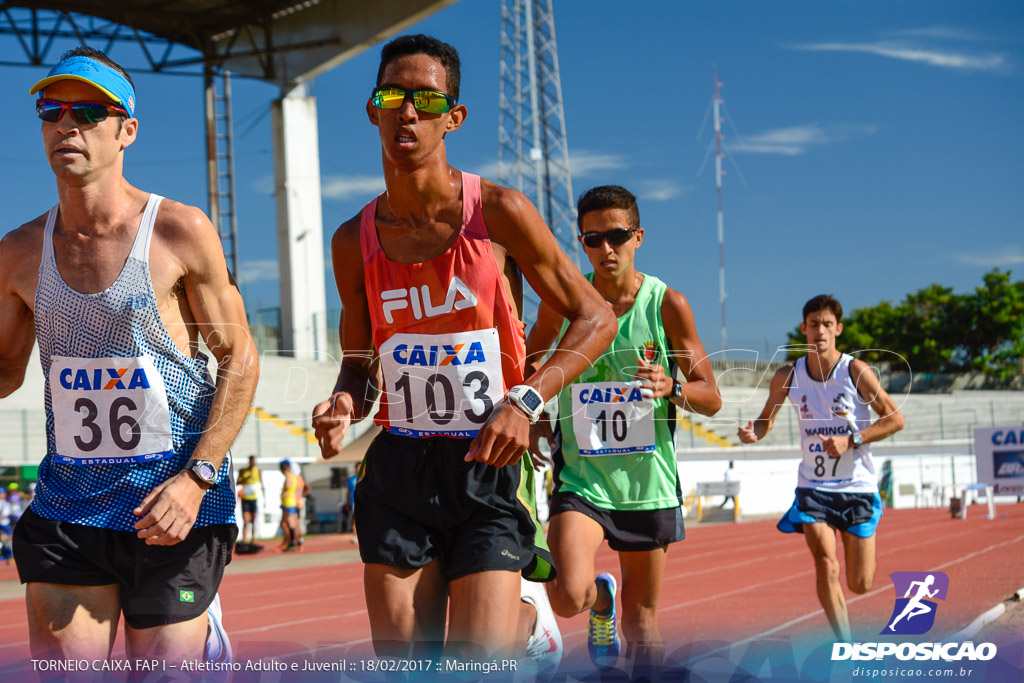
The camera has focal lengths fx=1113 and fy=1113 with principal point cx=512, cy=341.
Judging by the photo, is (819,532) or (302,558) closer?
(819,532)

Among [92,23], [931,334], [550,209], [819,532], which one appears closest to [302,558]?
[819,532]

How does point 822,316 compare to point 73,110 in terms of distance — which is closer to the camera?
point 73,110

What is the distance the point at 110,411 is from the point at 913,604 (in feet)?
12.4

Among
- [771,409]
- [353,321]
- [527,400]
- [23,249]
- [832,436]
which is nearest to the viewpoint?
[527,400]

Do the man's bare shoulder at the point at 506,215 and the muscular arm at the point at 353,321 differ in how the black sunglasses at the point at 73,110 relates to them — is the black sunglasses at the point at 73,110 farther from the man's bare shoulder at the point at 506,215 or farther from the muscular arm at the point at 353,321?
the man's bare shoulder at the point at 506,215

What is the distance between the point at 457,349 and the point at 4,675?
10.6 ft

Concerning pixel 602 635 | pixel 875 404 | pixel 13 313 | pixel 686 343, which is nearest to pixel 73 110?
pixel 13 313

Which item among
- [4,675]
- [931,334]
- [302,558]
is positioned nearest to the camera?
[4,675]

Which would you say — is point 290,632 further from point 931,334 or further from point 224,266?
point 931,334

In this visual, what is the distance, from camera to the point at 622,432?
5395 mm

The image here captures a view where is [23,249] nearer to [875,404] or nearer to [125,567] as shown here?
[125,567]

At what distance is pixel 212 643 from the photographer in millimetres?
3451

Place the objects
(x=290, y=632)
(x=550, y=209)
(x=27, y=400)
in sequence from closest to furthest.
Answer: (x=290, y=632)
(x=27, y=400)
(x=550, y=209)

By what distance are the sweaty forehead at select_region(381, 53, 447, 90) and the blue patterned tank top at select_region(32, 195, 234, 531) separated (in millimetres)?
895
